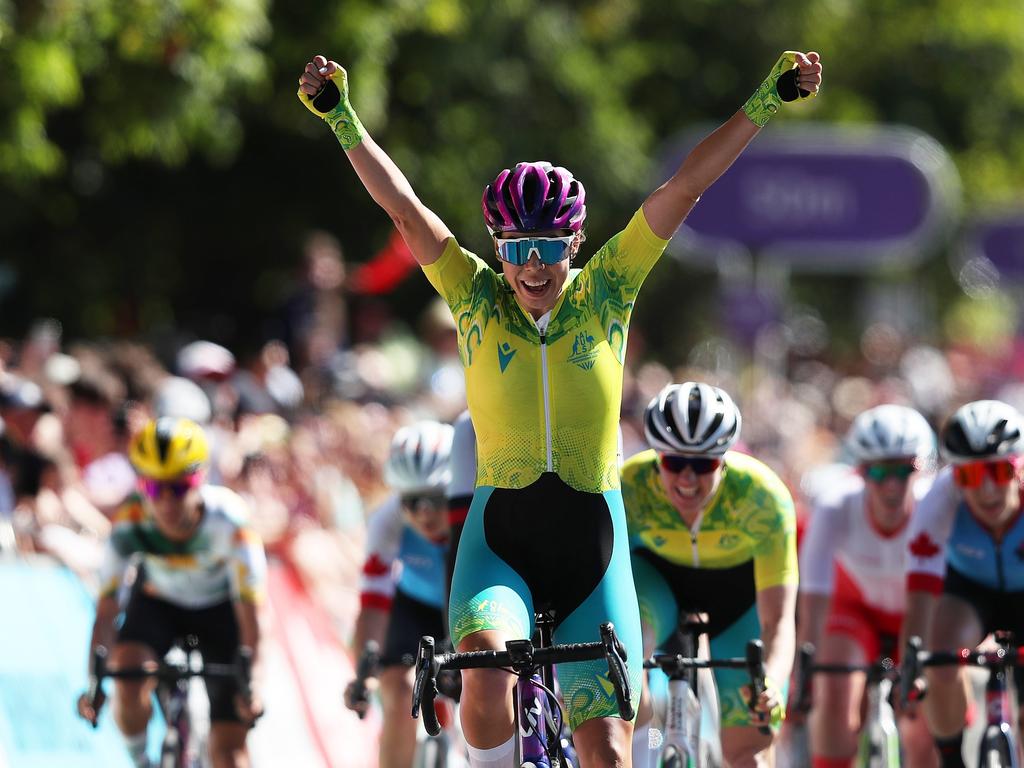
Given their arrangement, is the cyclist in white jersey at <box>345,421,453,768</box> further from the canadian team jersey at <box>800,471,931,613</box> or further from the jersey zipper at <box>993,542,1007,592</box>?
the jersey zipper at <box>993,542,1007,592</box>

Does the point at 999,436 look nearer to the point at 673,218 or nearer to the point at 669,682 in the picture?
the point at 669,682

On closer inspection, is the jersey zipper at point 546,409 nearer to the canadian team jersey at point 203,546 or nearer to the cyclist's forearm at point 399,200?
the cyclist's forearm at point 399,200

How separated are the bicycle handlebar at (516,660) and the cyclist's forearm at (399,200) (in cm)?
124

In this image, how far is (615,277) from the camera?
567 cm

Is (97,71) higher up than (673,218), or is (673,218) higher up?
(97,71)

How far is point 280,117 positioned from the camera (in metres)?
17.0

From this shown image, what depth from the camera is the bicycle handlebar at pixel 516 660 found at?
5.00m

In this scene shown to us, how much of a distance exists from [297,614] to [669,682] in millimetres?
4258

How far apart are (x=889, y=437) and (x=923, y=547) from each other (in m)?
0.73

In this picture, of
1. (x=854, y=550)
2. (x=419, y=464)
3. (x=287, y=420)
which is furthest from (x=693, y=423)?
(x=287, y=420)

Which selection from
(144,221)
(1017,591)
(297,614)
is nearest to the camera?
(1017,591)

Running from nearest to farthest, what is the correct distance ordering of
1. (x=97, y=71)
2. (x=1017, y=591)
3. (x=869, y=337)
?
(x=1017, y=591), (x=97, y=71), (x=869, y=337)

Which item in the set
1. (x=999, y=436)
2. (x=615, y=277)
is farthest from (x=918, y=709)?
(x=615, y=277)

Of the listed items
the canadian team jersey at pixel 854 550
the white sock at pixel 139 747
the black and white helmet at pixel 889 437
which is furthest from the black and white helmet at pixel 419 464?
the black and white helmet at pixel 889 437
